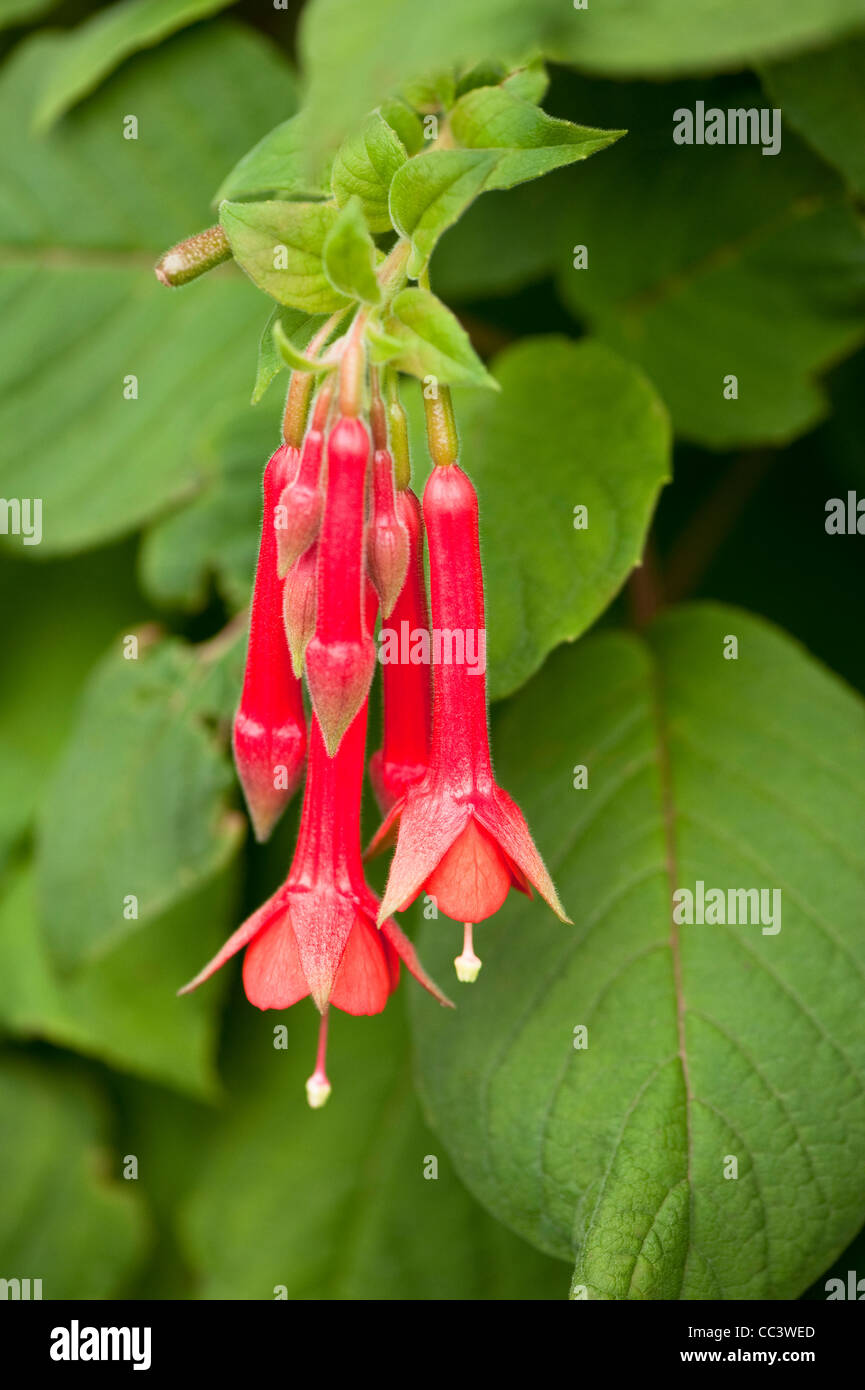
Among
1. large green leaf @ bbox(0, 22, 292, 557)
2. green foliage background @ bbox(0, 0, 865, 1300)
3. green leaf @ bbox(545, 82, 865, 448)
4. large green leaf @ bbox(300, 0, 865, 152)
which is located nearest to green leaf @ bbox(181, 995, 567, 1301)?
green foliage background @ bbox(0, 0, 865, 1300)

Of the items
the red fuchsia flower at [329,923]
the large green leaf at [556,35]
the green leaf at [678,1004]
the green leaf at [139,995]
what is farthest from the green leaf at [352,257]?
the green leaf at [139,995]

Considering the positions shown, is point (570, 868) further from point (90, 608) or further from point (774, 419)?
point (90, 608)

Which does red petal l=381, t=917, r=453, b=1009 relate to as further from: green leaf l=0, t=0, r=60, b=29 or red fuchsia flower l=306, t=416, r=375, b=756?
green leaf l=0, t=0, r=60, b=29

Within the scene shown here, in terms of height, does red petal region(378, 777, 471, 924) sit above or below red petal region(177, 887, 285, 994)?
above

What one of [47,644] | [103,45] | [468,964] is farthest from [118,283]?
[468,964]

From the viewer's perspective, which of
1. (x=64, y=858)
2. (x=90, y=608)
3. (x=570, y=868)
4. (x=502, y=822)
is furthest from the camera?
(x=90, y=608)
